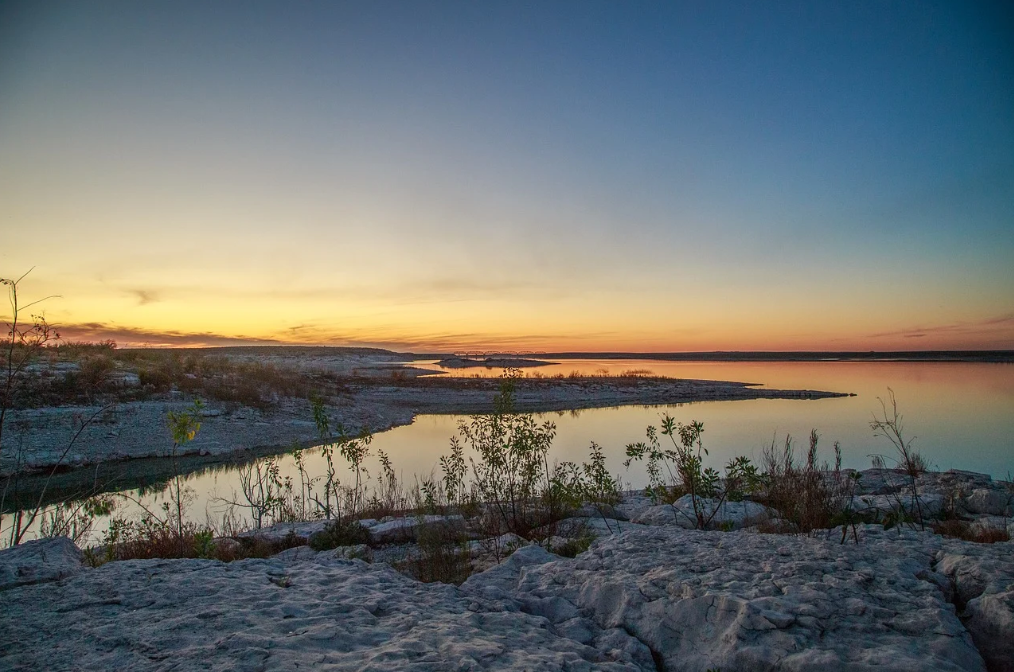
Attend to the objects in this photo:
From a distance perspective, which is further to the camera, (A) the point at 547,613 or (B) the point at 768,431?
→ (B) the point at 768,431

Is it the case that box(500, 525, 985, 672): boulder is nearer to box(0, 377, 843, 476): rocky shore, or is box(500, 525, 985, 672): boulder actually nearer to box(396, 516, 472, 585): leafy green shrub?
box(396, 516, 472, 585): leafy green shrub

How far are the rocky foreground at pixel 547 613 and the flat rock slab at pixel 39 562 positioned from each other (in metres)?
0.02

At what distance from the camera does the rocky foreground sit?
2975 mm

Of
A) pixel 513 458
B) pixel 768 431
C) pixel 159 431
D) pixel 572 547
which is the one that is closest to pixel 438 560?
pixel 572 547

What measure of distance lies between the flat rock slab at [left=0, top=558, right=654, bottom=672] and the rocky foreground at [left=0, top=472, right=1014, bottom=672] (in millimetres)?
15

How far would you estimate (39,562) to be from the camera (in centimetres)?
422

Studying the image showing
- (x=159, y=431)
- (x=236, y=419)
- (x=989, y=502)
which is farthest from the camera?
(x=236, y=419)

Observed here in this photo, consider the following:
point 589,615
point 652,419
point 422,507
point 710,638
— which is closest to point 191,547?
point 422,507

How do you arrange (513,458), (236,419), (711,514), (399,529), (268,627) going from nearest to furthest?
(268,627)
(711,514)
(399,529)
(513,458)
(236,419)

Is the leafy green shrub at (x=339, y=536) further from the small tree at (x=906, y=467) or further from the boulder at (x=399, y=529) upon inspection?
the small tree at (x=906, y=467)

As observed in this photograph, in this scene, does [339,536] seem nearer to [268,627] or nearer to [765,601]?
[268,627]

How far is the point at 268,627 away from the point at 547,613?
206cm

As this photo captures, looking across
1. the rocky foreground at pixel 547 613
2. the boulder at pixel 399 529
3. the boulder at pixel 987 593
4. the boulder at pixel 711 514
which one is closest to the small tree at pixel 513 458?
the boulder at pixel 399 529

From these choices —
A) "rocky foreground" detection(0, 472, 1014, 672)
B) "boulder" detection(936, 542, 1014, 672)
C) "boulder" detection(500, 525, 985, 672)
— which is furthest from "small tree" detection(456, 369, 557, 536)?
"boulder" detection(936, 542, 1014, 672)
